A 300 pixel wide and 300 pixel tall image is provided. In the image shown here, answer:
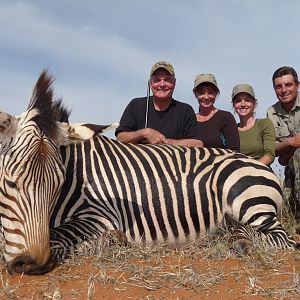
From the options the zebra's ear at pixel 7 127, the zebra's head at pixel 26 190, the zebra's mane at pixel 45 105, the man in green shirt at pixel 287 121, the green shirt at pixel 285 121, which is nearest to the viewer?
the zebra's head at pixel 26 190

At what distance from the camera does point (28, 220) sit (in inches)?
107

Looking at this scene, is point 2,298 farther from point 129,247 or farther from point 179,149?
point 179,149

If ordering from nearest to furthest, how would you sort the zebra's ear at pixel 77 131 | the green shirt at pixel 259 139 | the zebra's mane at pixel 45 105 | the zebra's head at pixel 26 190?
the zebra's head at pixel 26 190, the zebra's mane at pixel 45 105, the zebra's ear at pixel 77 131, the green shirt at pixel 259 139

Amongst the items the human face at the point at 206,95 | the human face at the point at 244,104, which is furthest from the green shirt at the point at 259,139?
the human face at the point at 206,95

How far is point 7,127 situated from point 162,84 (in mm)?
2951

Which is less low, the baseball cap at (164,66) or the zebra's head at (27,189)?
the baseball cap at (164,66)

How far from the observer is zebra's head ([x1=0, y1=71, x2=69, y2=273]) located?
270 cm

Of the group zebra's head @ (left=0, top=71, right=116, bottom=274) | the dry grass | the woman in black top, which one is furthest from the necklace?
zebra's head @ (left=0, top=71, right=116, bottom=274)

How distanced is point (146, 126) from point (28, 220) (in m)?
2.96

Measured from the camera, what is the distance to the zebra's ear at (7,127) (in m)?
2.84

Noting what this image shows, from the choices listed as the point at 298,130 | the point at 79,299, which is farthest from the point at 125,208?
the point at 298,130

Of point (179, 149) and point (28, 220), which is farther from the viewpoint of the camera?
point (179, 149)

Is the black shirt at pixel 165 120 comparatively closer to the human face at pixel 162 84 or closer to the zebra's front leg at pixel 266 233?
the human face at pixel 162 84

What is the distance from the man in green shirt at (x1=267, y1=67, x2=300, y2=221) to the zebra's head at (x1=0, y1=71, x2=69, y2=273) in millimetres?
3802
